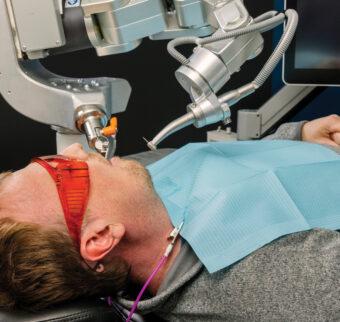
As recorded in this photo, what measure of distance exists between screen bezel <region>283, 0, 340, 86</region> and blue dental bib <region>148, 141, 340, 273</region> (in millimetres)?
418

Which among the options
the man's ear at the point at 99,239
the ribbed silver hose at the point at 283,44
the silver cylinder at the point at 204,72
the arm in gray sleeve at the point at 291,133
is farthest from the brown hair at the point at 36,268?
the arm in gray sleeve at the point at 291,133

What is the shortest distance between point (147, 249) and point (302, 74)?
2.90 ft

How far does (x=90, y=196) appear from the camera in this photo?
877mm

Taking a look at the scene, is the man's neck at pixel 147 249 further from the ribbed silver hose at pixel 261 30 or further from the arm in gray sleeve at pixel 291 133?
the arm in gray sleeve at pixel 291 133

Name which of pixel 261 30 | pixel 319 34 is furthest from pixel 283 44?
pixel 319 34

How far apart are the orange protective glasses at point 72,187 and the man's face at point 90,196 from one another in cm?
1

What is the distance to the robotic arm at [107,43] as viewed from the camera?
77cm

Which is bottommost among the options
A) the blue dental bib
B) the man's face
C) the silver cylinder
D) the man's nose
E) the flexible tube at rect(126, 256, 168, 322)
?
the flexible tube at rect(126, 256, 168, 322)

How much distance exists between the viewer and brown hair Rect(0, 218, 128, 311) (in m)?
0.79

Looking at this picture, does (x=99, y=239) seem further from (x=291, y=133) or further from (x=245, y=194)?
(x=291, y=133)

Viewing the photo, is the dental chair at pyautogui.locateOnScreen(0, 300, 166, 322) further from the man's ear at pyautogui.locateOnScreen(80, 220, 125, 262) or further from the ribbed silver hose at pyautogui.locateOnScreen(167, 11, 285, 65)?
the ribbed silver hose at pyautogui.locateOnScreen(167, 11, 285, 65)

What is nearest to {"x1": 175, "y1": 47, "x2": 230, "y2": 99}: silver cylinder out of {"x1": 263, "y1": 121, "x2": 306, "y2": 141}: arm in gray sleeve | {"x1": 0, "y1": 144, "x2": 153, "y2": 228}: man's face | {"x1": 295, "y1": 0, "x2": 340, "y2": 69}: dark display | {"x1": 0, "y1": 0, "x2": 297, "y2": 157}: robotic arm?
{"x1": 0, "y1": 0, "x2": 297, "y2": 157}: robotic arm

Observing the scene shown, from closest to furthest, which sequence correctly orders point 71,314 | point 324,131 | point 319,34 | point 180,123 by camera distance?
point 71,314, point 180,123, point 324,131, point 319,34

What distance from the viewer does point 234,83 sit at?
6.15 ft
